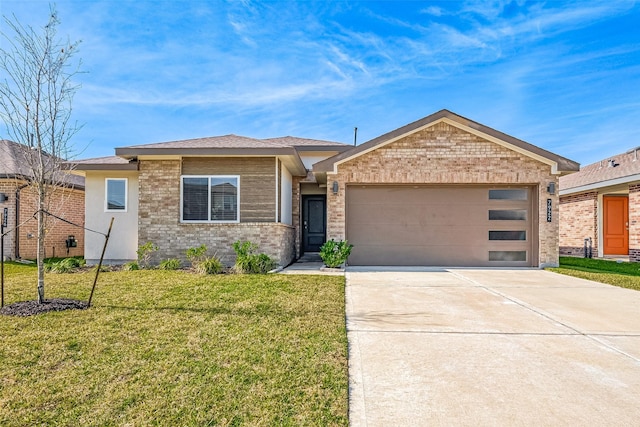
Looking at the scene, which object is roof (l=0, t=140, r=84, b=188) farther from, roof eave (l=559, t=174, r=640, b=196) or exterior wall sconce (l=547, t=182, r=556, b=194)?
roof eave (l=559, t=174, r=640, b=196)

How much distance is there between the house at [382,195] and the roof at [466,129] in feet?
0.09

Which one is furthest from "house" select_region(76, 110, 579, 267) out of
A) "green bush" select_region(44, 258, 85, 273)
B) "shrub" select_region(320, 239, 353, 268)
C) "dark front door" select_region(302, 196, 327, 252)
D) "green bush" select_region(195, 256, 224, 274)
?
"dark front door" select_region(302, 196, 327, 252)

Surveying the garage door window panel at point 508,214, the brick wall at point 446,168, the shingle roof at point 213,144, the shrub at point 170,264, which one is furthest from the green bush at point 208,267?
the garage door window panel at point 508,214

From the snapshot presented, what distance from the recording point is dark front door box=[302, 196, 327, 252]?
14.0 metres

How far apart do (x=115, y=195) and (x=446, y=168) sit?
31.8 feet

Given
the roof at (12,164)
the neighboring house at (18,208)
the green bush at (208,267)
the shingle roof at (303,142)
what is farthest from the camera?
the shingle roof at (303,142)

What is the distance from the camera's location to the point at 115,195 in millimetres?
11523

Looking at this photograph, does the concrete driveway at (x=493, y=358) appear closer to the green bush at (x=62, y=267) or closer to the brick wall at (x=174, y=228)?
the brick wall at (x=174, y=228)

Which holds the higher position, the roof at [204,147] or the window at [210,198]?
the roof at [204,147]

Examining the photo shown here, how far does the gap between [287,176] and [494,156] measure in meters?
6.15

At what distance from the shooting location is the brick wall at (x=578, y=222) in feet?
50.0

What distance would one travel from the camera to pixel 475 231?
10.9 meters

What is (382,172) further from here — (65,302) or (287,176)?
(65,302)

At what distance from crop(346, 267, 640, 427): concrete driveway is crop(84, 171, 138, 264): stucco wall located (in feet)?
25.4
